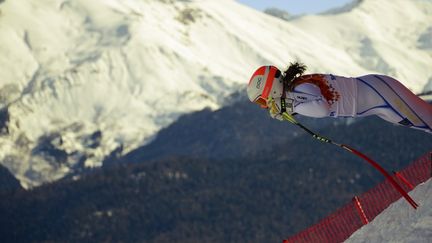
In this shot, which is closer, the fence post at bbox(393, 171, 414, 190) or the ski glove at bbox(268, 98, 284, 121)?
the ski glove at bbox(268, 98, 284, 121)

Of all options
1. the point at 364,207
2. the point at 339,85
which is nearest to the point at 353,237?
the point at 364,207

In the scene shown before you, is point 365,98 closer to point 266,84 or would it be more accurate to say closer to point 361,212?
point 266,84

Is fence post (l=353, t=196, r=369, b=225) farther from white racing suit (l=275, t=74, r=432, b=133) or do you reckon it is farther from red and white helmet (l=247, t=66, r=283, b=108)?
red and white helmet (l=247, t=66, r=283, b=108)

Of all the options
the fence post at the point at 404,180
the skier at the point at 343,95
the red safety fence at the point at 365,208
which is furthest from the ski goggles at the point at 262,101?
the red safety fence at the point at 365,208

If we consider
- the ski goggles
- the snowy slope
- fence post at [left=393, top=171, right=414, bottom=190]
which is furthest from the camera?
fence post at [left=393, top=171, right=414, bottom=190]

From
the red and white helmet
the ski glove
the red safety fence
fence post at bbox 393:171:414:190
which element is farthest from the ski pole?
the red safety fence

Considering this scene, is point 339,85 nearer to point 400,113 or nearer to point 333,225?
point 400,113

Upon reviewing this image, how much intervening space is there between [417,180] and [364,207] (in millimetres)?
1555

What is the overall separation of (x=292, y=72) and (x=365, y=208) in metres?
5.10

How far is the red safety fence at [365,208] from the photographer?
2691 cm

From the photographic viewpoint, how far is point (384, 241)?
24.8m

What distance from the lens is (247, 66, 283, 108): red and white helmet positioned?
24.0m

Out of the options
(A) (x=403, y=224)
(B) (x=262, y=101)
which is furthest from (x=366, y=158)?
(B) (x=262, y=101)

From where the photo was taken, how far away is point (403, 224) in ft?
80.5
